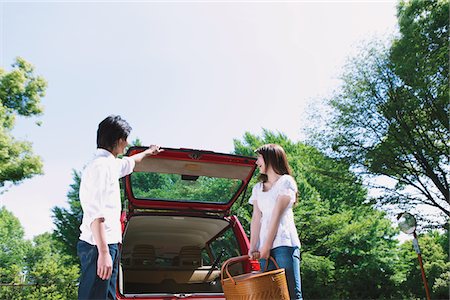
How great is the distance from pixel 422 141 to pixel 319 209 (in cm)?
452

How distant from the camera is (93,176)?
93.2 inches

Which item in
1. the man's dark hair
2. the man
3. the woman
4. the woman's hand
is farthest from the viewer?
the woman's hand

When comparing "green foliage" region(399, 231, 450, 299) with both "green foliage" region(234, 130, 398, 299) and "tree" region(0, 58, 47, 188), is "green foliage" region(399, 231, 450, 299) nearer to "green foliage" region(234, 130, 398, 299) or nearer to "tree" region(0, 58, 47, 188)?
"green foliage" region(234, 130, 398, 299)

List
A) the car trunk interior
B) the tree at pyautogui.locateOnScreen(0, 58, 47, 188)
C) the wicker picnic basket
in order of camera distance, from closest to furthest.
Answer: the wicker picnic basket
the car trunk interior
the tree at pyautogui.locateOnScreen(0, 58, 47, 188)

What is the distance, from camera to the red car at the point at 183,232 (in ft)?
11.8

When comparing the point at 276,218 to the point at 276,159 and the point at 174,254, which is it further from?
the point at 174,254

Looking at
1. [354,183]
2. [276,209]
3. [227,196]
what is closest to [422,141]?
[354,183]

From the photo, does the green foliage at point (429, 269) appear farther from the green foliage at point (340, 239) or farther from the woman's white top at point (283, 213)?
the woman's white top at point (283, 213)

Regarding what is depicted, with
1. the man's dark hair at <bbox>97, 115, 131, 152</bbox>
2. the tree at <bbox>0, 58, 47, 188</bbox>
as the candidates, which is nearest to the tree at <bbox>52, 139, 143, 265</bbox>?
the tree at <bbox>0, 58, 47, 188</bbox>

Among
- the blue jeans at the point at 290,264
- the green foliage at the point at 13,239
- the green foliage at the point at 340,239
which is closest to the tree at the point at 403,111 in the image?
the green foliage at the point at 340,239

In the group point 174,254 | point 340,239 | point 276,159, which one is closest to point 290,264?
point 276,159

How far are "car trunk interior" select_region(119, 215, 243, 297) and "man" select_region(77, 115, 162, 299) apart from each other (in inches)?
70.5

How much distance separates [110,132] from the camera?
256cm

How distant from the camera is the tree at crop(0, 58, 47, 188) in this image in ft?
40.0
